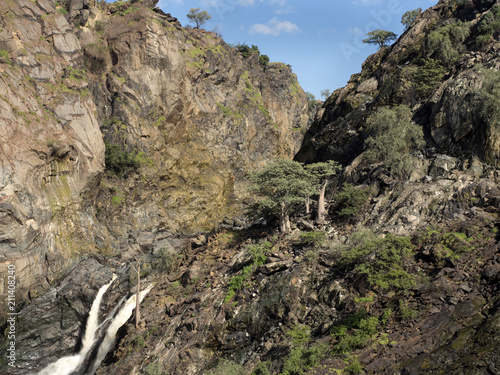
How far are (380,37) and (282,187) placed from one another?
42143mm

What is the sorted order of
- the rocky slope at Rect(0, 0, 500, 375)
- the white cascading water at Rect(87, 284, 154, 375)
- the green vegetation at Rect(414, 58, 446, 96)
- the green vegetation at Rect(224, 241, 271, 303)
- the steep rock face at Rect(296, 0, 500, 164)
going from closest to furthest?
1. the rocky slope at Rect(0, 0, 500, 375)
2. the green vegetation at Rect(224, 241, 271, 303)
3. the steep rock face at Rect(296, 0, 500, 164)
4. the white cascading water at Rect(87, 284, 154, 375)
5. the green vegetation at Rect(414, 58, 446, 96)

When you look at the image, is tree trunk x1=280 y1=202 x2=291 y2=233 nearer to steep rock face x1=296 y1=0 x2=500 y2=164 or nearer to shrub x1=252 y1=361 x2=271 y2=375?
steep rock face x1=296 y1=0 x2=500 y2=164

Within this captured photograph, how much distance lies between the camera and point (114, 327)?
31.4 meters

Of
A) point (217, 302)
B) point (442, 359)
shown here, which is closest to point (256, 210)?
point (217, 302)

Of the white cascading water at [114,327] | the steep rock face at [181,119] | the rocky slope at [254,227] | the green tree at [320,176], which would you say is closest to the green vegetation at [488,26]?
the rocky slope at [254,227]

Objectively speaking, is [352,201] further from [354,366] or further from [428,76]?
[428,76]

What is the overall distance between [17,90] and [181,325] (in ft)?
102

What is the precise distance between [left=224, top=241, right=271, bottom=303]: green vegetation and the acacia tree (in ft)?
10.4

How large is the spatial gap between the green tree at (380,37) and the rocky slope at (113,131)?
21.1 meters

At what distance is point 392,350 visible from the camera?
1410 cm

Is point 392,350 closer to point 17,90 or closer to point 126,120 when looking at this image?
point 17,90

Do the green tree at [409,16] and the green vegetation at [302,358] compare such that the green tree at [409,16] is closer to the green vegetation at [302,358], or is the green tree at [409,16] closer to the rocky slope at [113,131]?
the rocky slope at [113,131]

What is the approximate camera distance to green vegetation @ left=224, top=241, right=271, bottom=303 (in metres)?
24.1

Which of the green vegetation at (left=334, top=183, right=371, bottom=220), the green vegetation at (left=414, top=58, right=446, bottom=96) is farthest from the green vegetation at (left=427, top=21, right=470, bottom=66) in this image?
the green vegetation at (left=334, top=183, right=371, bottom=220)
